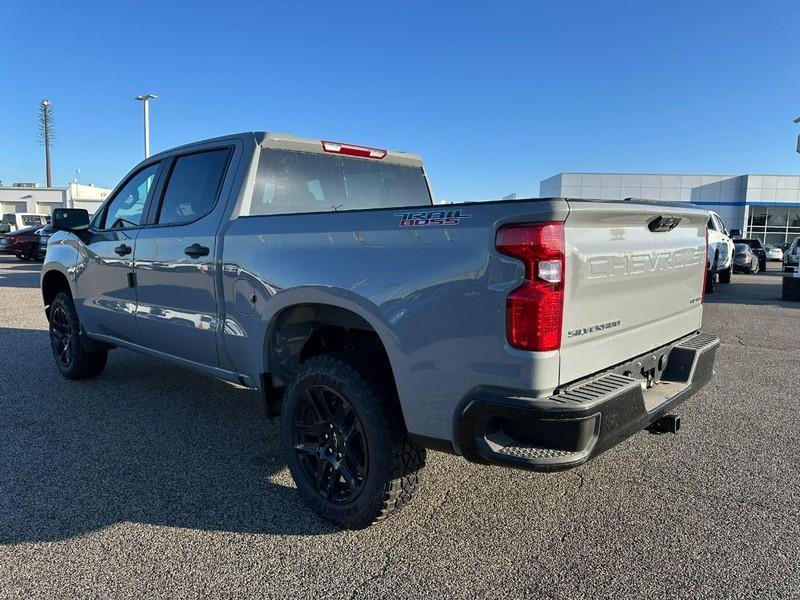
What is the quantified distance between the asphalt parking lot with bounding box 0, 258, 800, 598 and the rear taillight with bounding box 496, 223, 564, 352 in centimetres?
116

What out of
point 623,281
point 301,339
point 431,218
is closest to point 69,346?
point 301,339

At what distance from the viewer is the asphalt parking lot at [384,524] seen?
2625 millimetres

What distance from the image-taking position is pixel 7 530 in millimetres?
3008

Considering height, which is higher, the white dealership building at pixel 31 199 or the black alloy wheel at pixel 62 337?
the white dealership building at pixel 31 199

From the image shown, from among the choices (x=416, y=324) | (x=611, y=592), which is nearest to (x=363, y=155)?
(x=416, y=324)

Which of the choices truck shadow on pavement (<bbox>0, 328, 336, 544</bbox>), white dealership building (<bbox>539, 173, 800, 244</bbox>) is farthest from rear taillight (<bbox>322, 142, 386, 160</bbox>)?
white dealership building (<bbox>539, 173, 800, 244</bbox>)

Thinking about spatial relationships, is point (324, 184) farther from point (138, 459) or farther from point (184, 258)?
point (138, 459)

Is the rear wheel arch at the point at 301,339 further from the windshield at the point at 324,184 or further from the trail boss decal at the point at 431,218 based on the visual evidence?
the windshield at the point at 324,184

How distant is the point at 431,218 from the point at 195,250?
6.41ft

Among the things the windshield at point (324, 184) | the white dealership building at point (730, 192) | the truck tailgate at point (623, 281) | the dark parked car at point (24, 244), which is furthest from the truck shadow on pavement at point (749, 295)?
the white dealership building at point (730, 192)

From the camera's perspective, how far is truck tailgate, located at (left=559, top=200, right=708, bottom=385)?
2.41 metres

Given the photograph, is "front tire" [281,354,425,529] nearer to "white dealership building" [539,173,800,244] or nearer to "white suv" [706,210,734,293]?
"white suv" [706,210,734,293]

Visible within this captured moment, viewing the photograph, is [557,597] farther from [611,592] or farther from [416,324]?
Answer: [416,324]

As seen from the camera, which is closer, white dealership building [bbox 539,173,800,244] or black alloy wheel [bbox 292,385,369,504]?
black alloy wheel [bbox 292,385,369,504]
